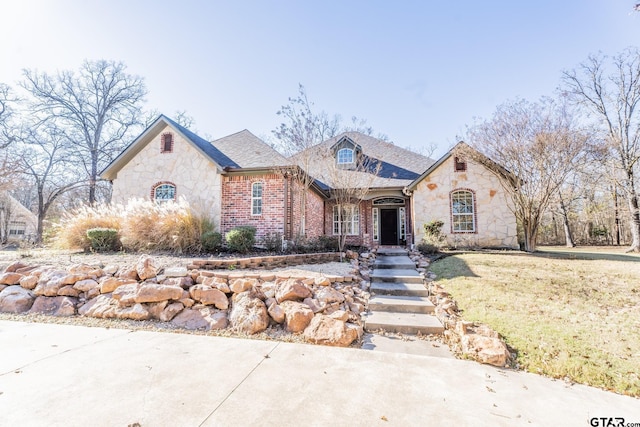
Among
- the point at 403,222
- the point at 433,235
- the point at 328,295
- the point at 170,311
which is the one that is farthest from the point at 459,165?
the point at 170,311

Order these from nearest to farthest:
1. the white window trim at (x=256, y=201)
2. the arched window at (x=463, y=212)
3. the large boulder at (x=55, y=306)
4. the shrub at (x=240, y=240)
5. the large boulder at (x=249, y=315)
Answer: the large boulder at (x=249, y=315) < the large boulder at (x=55, y=306) < the shrub at (x=240, y=240) < the white window trim at (x=256, y=201) < the arched window at (x=463, y=212)

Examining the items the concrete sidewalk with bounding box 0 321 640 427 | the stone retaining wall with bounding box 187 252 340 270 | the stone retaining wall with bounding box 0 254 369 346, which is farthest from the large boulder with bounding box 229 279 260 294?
the concrete sidewalk with bounding box 0 321 640 427

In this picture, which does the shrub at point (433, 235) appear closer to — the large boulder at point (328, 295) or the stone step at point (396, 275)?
the stone step at point (396, 275)

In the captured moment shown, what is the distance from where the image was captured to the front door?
14.4m

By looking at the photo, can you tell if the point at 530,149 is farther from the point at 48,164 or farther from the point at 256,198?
the point at 48,164

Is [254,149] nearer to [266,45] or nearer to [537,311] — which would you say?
[266,45]

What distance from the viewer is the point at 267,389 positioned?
262 cm

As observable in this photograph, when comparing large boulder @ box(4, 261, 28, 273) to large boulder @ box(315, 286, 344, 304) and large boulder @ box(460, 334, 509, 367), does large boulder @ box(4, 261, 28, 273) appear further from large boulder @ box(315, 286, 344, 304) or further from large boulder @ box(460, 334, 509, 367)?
large boulder @ box(460, 334, 509, 367)

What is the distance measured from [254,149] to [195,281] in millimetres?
7940

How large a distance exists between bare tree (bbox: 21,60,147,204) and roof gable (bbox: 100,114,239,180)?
9.86 meters

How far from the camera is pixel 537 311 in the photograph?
4.54 meters

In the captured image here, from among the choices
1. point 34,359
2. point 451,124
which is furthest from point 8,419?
point 451,124

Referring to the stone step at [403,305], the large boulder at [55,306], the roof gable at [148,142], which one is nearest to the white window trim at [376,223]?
the roof gable at [148,142]

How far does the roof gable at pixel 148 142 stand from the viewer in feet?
33.4
